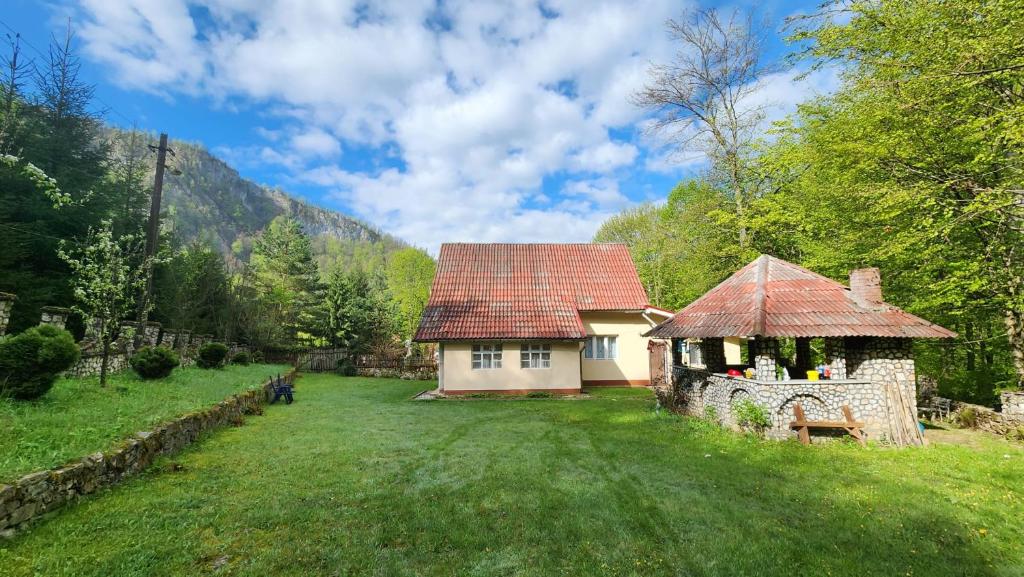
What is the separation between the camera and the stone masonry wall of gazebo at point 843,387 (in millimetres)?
9156

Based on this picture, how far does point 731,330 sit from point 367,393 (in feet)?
44.7

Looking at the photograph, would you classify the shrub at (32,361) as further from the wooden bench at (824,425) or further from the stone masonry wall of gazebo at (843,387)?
the wooden bench at (824,425)

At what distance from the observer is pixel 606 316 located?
19.4 meters

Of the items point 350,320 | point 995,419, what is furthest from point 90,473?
point 350,320

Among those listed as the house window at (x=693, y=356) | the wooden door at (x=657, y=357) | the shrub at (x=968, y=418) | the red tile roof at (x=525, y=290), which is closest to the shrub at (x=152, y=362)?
the red tile roof at (x=525, y=290)

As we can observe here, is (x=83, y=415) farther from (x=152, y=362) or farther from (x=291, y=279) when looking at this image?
(x=291, y=279)

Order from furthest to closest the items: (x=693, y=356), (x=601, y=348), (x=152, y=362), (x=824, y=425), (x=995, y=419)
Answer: (x=693, y=356)
(x=601, y=348)
(x=152, y=362)
(x=995, y=419)
(x=824, y=425)

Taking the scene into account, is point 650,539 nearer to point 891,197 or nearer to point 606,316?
point 891,197

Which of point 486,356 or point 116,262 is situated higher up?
point 116,262

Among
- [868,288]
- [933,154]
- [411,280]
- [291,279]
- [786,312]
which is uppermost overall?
[411,280]

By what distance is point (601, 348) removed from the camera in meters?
19.3

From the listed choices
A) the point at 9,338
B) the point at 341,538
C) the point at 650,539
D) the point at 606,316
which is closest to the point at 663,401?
the point at 606,316

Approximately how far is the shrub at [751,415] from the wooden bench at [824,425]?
0.55 meters

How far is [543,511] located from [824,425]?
23.9ft
